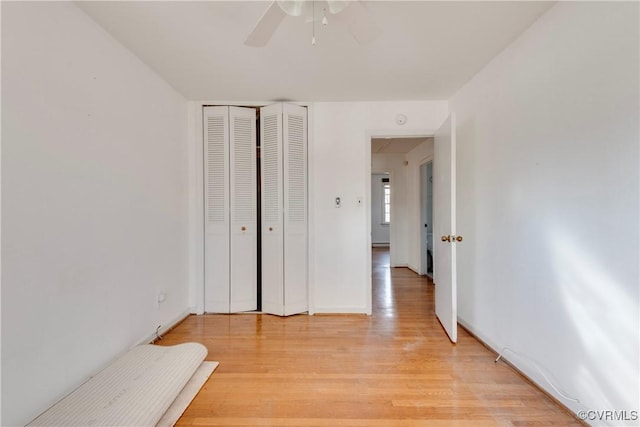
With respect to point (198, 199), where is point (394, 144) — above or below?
above

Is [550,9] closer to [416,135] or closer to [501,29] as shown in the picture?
[501,29]

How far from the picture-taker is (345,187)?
10.0 feet

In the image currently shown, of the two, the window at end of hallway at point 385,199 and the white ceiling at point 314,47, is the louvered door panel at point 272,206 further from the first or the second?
the window at end of hallway at point 385,199

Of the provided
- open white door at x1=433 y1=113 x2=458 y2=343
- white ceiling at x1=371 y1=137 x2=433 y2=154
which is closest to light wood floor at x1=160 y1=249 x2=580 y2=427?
open white door at x1=433 y1=113 x2=458 y2=343

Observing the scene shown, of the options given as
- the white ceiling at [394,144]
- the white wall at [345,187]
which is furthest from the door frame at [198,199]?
the white ceiling at [394,144]

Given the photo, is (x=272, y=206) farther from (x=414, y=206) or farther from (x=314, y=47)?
(x=414, y=206)

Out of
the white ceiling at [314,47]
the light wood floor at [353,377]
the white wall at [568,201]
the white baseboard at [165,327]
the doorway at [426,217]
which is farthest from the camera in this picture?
the doorway at [426,217]

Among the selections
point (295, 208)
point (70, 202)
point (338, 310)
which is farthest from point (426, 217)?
point (70, 202)

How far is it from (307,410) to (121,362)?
51.8 inches

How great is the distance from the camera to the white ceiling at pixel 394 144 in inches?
177

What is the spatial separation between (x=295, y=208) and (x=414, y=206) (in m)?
3.05

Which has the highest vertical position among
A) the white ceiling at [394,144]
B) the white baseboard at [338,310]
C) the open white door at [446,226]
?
the white ceiling at [394,144]

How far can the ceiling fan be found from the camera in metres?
1.35

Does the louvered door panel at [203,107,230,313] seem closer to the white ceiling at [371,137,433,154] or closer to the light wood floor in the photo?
the light wood floor
